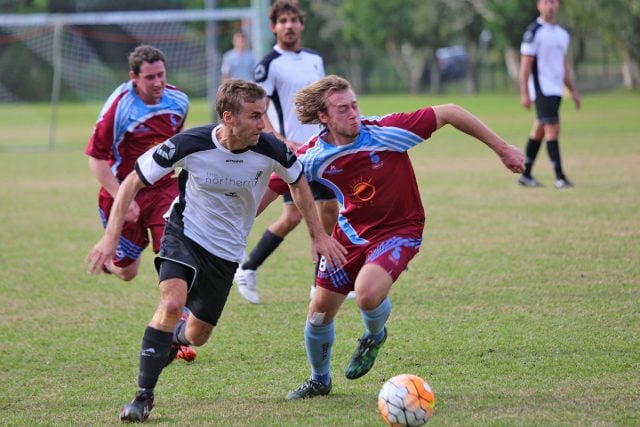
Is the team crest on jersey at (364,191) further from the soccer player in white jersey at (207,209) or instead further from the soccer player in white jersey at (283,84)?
the soccer player in white jersey at (283,84)

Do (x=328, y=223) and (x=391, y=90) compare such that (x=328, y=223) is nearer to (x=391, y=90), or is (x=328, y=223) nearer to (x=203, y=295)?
(x=203, y=295)

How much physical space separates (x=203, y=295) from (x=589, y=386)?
1.99 metres

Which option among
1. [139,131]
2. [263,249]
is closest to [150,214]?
[139,131]

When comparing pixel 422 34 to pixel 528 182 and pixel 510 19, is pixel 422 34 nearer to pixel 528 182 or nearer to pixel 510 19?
pixel 510 19

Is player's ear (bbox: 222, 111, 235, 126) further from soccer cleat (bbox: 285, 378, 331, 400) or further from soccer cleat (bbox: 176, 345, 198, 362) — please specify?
soccer cleat (bbox: 176, 345, 198, 362)

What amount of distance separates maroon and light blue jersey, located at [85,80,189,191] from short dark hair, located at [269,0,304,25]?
4.27 feet

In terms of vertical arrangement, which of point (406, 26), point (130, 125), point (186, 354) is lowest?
point (186, 354)

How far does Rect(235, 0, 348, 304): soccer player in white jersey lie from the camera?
7504 millimetres

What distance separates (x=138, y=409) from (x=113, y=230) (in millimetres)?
866

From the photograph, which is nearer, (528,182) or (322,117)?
(322,117)

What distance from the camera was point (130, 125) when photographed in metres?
6.40

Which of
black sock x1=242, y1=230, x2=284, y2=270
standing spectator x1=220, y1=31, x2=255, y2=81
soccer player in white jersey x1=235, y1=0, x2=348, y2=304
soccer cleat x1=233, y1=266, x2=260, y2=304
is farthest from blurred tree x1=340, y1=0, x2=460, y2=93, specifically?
soccer cleat x1=233, y1=266, x2=260, y2=304

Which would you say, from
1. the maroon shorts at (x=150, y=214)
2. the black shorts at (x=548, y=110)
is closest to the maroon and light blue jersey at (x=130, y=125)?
the maroon shorts at (x=150, y=214)

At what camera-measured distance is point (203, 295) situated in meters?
5.07
